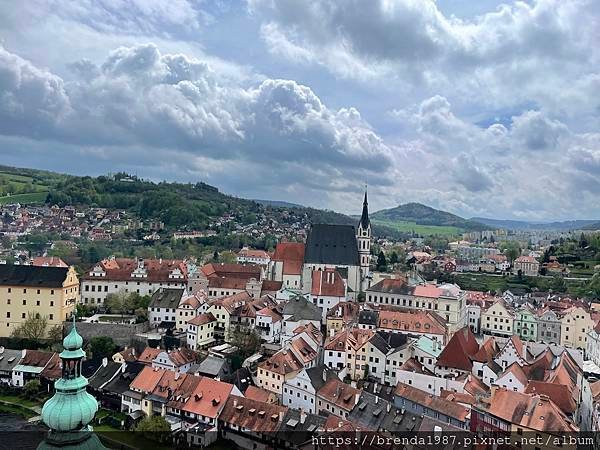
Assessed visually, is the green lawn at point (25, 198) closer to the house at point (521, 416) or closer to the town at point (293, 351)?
the town at point (293, 351)

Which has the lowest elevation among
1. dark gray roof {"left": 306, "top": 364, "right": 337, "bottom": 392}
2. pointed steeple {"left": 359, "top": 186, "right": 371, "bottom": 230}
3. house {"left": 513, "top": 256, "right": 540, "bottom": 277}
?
dark gray roof {"left": 306, "top": 364, "right": 337, "bottom": 392}

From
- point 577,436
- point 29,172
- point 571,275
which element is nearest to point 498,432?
point 577,436

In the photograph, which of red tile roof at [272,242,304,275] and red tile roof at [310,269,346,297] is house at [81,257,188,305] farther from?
red tile roof at [310,269,346,297]

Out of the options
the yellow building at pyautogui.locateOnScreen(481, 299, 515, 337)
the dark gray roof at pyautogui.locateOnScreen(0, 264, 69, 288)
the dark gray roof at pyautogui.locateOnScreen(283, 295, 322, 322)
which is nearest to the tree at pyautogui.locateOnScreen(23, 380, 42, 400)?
the dark gray roof at pyautogui.locateOnScreen(0, 264, 69, 288)

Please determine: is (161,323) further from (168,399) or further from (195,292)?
(168,399)

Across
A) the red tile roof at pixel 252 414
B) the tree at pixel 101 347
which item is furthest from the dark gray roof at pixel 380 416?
the tree at pixel 101 347

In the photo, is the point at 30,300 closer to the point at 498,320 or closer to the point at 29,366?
the point at 29,366
